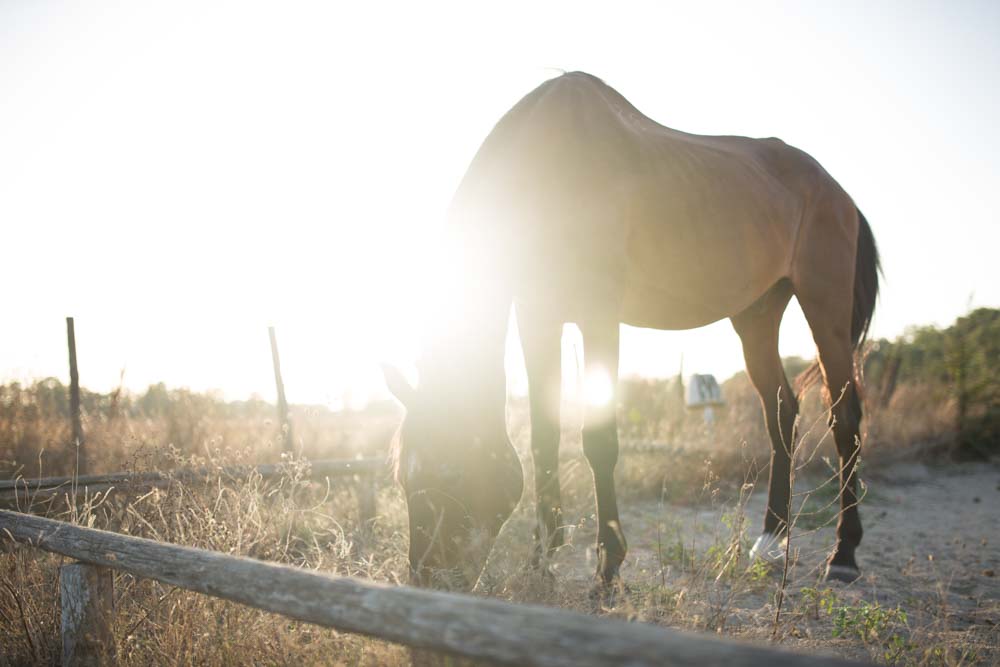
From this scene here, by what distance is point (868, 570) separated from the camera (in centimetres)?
414

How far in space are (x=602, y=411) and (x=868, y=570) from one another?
2367mm

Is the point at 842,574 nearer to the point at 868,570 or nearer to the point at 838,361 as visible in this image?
the point at 868,570

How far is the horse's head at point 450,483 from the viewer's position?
235cm

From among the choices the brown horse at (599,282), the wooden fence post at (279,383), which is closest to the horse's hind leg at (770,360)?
the brown horse at (599,282)

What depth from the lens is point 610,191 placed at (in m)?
3.52

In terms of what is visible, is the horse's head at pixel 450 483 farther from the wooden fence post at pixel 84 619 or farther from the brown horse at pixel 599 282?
the wooden fence post at pixel 84 619

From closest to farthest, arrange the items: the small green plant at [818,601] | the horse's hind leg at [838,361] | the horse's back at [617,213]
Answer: the small green plant at [818,601] < the horse's back at [617,213] < the horse's hind leg at [838,361]

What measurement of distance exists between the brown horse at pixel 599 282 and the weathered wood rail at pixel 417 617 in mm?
708

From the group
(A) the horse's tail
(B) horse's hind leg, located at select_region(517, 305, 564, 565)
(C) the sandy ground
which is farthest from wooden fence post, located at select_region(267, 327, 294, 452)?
(A) the horse's tail

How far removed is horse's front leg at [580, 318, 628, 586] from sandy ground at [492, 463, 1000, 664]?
13.9 inches

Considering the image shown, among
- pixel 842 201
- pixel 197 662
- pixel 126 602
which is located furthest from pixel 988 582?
pixel 126 602

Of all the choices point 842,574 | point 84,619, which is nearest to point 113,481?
point 84,619

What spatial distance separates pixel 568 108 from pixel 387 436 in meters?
7.41

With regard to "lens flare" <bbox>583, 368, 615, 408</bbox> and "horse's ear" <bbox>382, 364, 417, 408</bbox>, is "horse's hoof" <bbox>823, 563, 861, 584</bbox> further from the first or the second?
"horse's ear" <bbox>382, 364, 417, 408</bbox>
